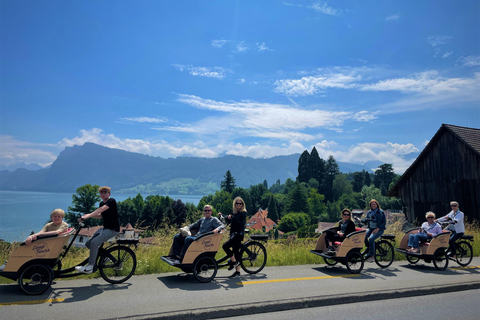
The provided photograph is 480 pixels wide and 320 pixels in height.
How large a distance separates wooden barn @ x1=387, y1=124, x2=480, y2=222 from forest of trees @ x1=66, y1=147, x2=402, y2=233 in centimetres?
6596

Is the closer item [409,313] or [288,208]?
[409,313]

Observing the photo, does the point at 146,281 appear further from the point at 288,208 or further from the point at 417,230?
the point at 288,208

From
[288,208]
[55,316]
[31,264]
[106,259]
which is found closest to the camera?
[55,316]

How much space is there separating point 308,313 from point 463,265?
7.29m

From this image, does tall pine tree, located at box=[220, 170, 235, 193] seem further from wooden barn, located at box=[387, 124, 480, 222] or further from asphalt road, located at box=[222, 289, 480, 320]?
asphalt road, located at box=[222, 289, 480, 320]

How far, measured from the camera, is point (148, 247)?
10.1m

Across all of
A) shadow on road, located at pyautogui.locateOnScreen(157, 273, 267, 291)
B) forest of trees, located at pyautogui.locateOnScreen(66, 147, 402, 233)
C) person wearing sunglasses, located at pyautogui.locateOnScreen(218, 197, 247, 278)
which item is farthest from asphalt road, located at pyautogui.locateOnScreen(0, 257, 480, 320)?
forest of trees, located at pyautogui.locateOnScreen(66, 147, 402, 233)

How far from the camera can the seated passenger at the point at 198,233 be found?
7.44 m

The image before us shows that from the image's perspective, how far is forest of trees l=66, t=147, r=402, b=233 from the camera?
9350 centimetres

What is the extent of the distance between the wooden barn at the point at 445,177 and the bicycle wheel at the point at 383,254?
15783mm

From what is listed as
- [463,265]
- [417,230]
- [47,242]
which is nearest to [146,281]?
[47,242]

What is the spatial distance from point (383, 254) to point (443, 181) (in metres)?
18.1

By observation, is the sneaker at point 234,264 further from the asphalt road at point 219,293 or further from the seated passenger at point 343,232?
the seated passenger at point 343,232

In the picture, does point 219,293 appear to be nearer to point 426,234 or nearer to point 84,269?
point 84,269
